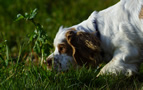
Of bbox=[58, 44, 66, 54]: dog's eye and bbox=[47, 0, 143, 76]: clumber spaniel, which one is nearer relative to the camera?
bbox=[47, 0, 143, 76]: clumber spaniel

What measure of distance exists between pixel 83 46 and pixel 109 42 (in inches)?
13.1

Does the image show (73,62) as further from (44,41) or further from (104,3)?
(104,3)

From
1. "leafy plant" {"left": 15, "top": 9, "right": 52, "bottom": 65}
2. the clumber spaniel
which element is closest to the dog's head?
the clumber spaniel

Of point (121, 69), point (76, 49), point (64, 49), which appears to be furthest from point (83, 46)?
point (121, 69)

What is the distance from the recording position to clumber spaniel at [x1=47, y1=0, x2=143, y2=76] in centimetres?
373

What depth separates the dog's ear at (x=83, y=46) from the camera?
387 cm

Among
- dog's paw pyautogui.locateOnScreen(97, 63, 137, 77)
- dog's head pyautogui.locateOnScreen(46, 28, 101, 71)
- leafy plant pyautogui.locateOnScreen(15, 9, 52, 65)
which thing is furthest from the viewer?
dog's head pyautogui.locateOnScreen(46, 28, 101, 71)

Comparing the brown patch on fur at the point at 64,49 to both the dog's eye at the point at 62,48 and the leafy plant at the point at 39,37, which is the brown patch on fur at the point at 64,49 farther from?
the leafy plant at the point at 39,37

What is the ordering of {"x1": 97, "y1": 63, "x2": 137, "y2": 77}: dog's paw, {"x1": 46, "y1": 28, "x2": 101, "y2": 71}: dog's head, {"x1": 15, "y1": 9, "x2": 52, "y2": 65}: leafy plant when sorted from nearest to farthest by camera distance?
{"x1": 15, "y1": 9, "x2": 52, "y2": 65}: leafy plant → {"x1": 97, "y1": 63, "x2": 137, "y2": 77}: dog's paw → {"x1": 46, "y1": 28, "x2": 101, "y2": 71}: dog's head

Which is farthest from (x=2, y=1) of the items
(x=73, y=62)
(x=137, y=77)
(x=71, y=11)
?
(x=137, y=77)

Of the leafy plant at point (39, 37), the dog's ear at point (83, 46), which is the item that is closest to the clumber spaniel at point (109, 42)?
the dog's ear at point (83, 46)

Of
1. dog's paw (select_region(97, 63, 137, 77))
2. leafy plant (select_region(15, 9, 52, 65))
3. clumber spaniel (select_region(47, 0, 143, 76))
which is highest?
leafy plant (select_region(15, 9, 52, 65))

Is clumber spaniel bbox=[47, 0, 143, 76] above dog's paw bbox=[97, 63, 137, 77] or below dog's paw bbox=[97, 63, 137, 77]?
above

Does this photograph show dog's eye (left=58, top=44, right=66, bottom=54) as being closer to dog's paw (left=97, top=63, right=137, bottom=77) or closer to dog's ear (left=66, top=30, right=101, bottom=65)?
dog's ear (left=66, top=30, right=101, bottom=65)
